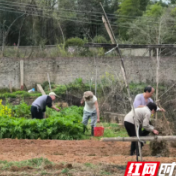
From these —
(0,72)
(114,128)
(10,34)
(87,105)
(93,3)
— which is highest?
(93,3)

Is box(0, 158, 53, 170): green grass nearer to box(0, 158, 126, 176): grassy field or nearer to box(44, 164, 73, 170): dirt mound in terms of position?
box(0, 158, 126, 176): grassy field

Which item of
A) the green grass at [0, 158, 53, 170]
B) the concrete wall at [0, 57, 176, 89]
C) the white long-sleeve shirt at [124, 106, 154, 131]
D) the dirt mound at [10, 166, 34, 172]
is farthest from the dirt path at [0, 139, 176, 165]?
the concrete wall at [0, 57, 176, 89]

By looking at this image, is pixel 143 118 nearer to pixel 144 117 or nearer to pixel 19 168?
pixel 144 117

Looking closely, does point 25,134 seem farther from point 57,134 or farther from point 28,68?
point 28,68

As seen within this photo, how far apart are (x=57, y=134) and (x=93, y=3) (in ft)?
86.9

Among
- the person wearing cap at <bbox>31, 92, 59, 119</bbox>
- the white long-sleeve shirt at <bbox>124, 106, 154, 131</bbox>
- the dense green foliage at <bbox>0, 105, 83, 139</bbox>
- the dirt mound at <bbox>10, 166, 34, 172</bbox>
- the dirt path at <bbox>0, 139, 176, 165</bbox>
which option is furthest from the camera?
the person wearing cap at <bbox>31, 92, 59, 119</bbox>

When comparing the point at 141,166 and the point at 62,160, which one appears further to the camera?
the point at 62,160

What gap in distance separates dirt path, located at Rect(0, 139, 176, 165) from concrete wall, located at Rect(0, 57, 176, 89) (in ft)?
41.5

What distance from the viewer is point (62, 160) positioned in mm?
6617

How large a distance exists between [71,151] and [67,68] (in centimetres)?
1435

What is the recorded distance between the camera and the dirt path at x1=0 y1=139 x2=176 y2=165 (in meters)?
6.81

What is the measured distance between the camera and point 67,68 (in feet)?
72.1

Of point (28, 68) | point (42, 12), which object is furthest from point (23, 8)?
point (28, 68)

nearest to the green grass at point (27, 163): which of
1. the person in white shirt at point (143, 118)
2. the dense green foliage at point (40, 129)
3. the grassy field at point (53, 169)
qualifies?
the grassy field at point (53, 169)
